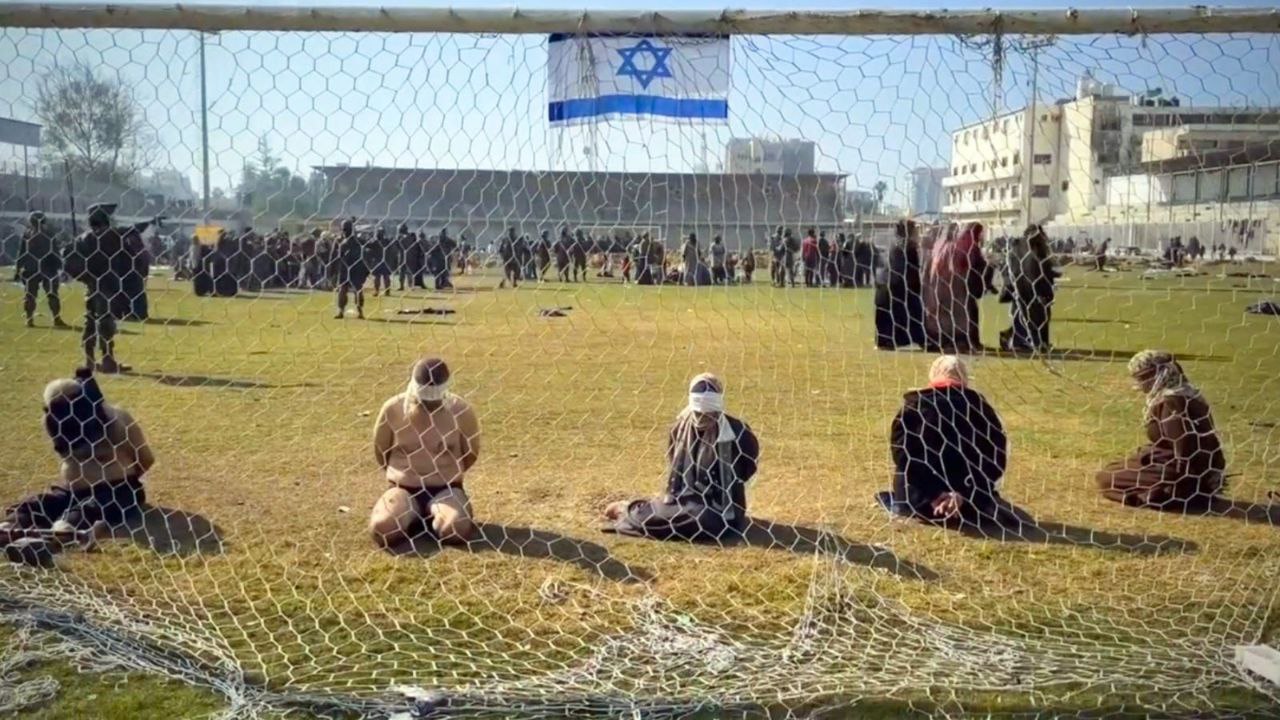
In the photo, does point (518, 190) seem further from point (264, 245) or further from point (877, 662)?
point (264, 245)

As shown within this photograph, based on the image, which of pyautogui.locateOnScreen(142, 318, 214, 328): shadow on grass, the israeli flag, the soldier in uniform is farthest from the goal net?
pyautogui.locateOnScreen(142, 318, 214, 328): shadow on grass

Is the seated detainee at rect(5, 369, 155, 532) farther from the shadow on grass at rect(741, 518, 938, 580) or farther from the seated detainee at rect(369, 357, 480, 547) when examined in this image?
the shadow on grass at rect(741, 518, 938, 580)

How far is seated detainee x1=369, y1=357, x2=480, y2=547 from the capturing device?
4957 mm

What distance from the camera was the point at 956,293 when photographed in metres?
11.7

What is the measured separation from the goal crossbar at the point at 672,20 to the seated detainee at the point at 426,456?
1825mm

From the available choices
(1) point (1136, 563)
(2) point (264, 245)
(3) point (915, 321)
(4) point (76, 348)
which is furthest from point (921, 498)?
(4) point (76, 348)

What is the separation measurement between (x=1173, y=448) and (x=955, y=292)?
6.15 m

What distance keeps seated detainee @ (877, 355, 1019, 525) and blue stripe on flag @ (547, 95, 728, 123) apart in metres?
2.16

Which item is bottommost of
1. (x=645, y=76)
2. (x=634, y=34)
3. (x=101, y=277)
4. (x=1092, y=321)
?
(x=1092, y=321)

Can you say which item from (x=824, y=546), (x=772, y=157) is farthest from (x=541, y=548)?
(x=772, y=157)

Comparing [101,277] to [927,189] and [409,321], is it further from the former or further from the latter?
[927,189]

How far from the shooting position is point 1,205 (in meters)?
4.58

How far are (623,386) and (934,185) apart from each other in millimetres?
5639

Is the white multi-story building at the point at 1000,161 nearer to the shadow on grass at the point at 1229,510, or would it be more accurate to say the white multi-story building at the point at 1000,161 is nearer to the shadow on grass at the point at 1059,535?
the shadow on grass at the point at 1059,535
